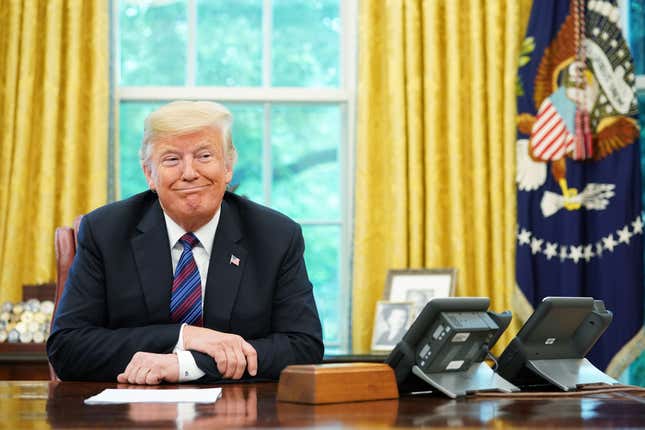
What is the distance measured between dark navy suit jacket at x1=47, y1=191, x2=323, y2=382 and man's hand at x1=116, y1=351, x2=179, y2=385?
8 cm

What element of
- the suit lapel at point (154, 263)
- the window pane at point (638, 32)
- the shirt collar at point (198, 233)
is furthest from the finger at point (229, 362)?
the window pane at point (638, 32)

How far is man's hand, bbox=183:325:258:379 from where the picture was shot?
2.14 meters

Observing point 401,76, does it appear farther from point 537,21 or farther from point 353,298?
point 353,298

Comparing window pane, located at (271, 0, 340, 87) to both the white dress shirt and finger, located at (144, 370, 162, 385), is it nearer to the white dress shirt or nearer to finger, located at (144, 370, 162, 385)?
the white dress shirt

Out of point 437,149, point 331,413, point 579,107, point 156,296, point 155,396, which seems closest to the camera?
point 331,413

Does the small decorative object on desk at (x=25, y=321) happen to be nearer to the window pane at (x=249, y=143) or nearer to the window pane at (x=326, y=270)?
the window pane at (x=249, y=143)

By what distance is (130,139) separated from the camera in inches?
179

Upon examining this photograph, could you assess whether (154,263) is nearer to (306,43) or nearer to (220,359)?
(220,359)

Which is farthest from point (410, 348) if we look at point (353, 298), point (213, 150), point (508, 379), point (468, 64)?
point (468, 64)

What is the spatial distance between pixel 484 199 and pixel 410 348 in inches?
103

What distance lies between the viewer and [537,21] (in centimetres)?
427

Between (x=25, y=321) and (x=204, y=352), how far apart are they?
1931 millimetres

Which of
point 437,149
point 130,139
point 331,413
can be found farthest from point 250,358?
point 130,139

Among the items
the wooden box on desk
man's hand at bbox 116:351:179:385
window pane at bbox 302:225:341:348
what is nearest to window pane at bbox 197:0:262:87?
window pane at bbox 302:225:341:348
